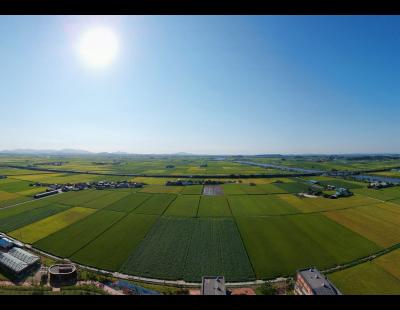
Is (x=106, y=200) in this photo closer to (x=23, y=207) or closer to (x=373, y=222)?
(x=23, y=207)

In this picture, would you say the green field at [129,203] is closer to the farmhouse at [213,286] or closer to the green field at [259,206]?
the green field at [259,206]

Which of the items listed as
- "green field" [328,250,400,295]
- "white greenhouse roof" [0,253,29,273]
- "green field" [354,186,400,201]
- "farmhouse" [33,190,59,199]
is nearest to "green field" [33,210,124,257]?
"white greenhouse roof" [0,253,29,273]

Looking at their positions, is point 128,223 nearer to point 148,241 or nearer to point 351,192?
point 148,241

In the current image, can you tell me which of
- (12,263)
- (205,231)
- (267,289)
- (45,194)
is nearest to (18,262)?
(12,263)

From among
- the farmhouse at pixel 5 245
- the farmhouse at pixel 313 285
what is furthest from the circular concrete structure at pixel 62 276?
the farmhouse at pixel 313 285

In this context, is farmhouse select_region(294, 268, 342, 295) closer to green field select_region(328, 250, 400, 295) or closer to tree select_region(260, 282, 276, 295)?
tree select_region(260, 282, 276, 295)
